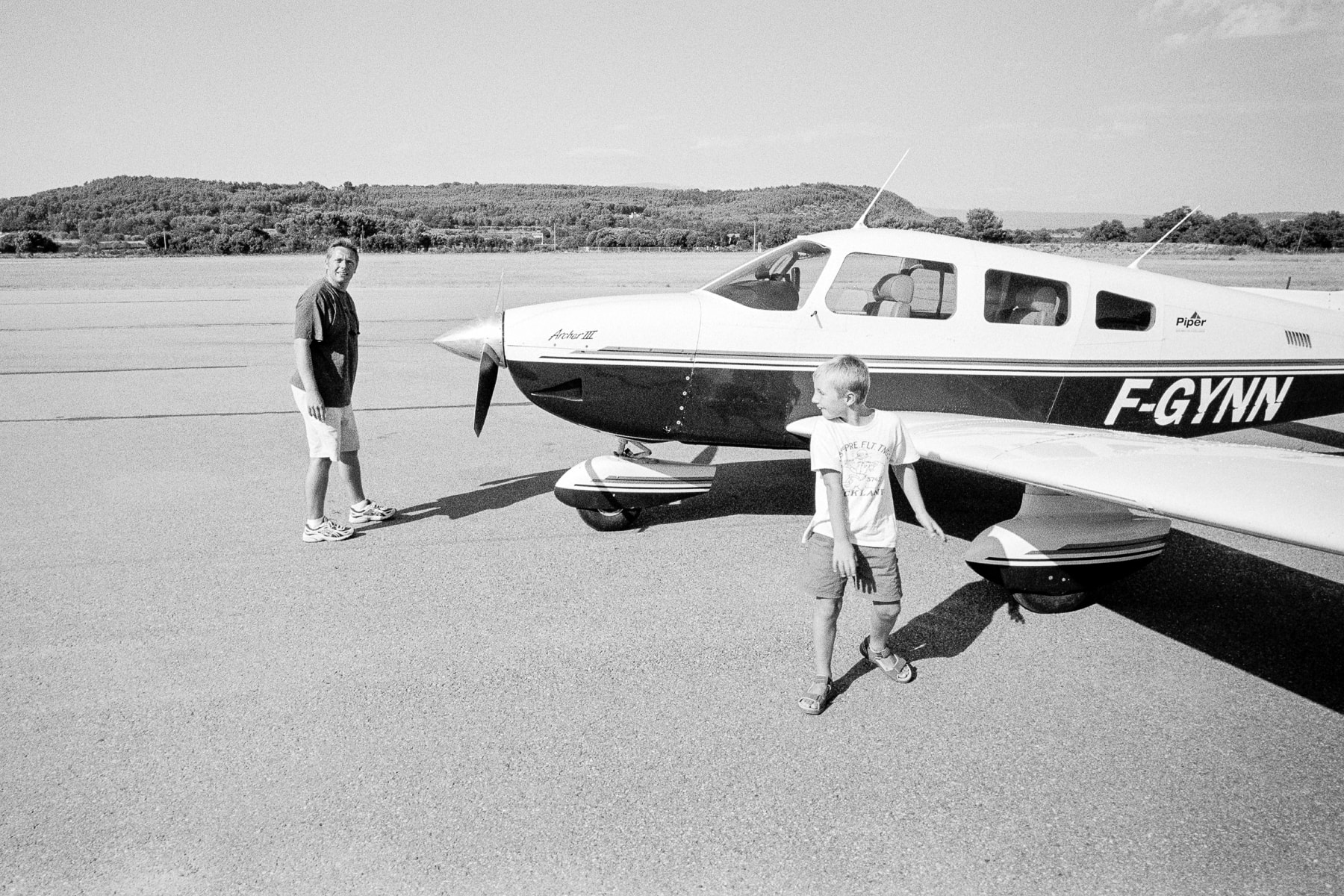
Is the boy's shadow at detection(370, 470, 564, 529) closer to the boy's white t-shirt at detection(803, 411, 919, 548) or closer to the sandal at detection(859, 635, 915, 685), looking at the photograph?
the sandal at detection(859, 635, 915, 685)

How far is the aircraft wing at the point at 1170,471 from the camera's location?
3.16 m

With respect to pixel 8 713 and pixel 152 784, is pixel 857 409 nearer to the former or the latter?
pixel 152 784

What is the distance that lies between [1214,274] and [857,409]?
3809 cm

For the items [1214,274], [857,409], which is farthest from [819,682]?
[1214,274]

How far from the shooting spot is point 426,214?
114625 millimetres

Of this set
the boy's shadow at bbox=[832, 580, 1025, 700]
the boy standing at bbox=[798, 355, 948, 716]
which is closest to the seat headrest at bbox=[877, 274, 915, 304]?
the boy's shadow at bbox=[832, 580, 1025, 700]

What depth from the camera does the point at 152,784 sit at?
2934 mm

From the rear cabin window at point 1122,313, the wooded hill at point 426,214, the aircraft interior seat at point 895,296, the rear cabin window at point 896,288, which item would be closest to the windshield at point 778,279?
the rear cabin window at point 896,288

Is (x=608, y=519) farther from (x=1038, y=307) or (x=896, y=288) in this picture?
(x=1038, y=307)

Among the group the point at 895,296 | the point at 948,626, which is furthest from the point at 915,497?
the point at 895,296

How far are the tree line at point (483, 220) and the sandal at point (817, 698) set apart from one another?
931 inches

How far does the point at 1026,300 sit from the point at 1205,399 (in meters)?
1.54

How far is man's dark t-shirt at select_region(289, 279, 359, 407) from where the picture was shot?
485cm

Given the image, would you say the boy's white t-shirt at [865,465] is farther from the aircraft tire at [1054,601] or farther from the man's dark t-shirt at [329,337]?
the man's dark t-shirt at [329,337]
